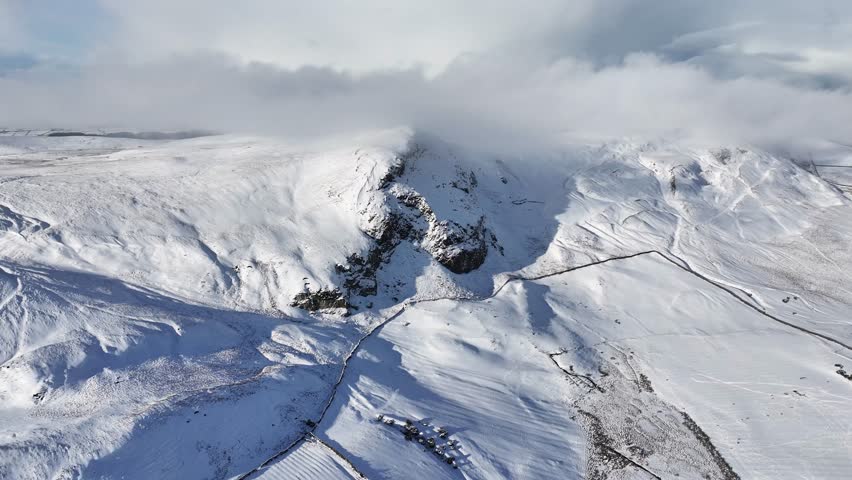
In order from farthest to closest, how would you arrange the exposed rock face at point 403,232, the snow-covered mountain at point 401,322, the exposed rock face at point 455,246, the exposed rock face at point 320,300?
1. the exposed rock face at point 455,246
2. the exposed rock face at point 403,232
3. the exposed rock face at point 320,300
4. the snow-covered mountain at point 401,322

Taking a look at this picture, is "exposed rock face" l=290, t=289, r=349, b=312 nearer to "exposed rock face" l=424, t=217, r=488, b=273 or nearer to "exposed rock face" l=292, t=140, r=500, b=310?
"exposed rock face" l=292, t=140, r=500, b=310

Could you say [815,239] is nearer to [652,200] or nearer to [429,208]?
[652,200]

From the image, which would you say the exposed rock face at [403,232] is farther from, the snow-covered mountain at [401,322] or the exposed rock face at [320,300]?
the exposed rock face at [320,300]

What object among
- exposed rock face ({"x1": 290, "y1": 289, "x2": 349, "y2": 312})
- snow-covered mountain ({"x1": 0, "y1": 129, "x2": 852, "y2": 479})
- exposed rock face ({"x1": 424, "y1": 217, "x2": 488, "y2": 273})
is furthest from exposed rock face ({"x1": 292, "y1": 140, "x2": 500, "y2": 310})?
exposed rock face ({"x1": 290, "y1": 289, "x2": 349, "y2": 312})

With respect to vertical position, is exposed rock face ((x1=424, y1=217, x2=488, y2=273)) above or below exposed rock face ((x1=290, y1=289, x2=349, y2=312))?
above

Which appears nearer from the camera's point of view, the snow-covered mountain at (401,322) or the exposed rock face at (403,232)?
the snow-covered mountain at (401,322)

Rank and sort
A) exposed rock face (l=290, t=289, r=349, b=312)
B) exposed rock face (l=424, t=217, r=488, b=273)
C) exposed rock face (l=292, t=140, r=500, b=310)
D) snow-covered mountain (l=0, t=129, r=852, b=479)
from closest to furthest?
snow-covered mountain (l=0, t=129, r=852, b=479), exposed rock face (l=290, t=289, r=349, b=312), exposed rock face (l=292, t=140, r=500, b=310), exposed rock face (l=424, t=217, r=488, b=273)

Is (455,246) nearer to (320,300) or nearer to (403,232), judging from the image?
(403,232)

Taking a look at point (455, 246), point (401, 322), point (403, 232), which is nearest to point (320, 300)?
point (401, 322)

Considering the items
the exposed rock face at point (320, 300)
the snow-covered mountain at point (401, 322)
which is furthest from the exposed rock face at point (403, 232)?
the exposed rock face at point (320, 300)

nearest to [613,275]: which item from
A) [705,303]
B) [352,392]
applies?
[705,303]
